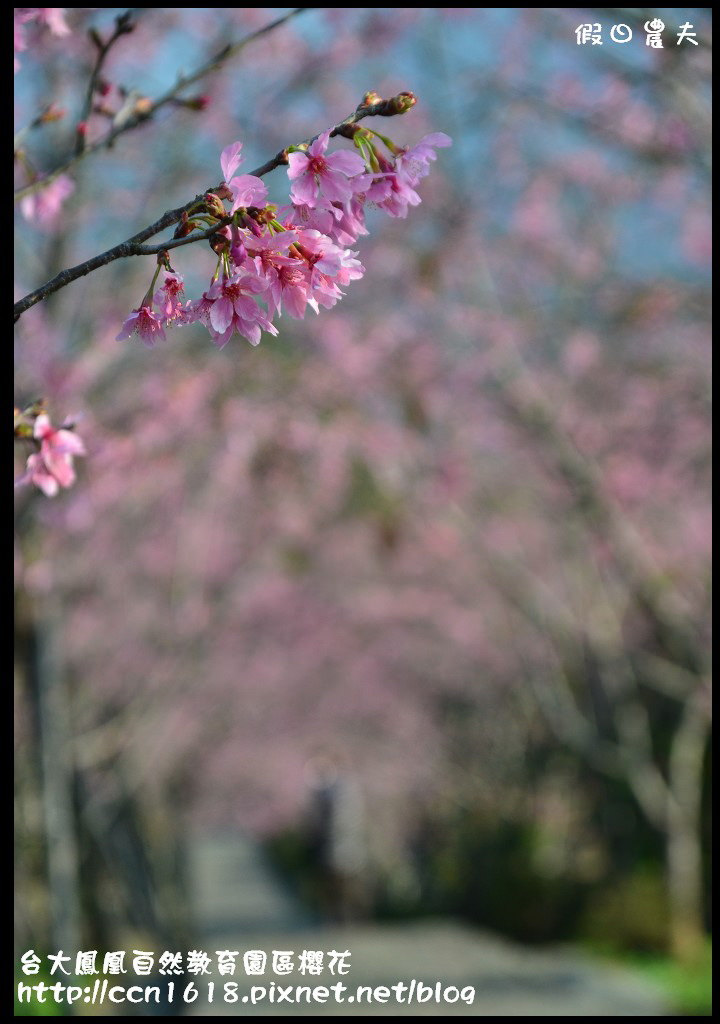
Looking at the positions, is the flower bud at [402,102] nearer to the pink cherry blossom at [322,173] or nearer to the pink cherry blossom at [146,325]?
the pink cherry blossom at [322,173]

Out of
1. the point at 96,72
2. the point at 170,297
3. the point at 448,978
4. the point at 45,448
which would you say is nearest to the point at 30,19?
the point at 96,72

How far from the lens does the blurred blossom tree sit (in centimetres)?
688

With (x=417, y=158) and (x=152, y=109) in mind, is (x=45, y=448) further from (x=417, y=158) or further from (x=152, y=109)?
(x=152, y=109)

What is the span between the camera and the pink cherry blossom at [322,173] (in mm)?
1725

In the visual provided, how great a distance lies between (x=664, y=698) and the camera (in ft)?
57.3

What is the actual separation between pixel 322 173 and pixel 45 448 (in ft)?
3.20

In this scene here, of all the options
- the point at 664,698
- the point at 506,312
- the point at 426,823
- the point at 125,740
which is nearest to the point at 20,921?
the point at 125,740

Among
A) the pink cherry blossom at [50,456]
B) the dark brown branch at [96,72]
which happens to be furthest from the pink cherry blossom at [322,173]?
the dark brown branch at [96,72]

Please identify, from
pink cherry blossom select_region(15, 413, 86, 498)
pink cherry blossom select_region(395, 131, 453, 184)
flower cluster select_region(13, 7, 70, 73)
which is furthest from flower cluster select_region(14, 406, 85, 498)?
flower cluster select_region(13, 7, 70, 73)

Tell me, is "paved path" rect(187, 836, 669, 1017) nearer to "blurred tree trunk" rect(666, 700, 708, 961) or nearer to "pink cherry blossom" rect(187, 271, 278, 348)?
"blurred tree trunk" rect(666, 700, 708, 961)

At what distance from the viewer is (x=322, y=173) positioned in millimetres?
1756

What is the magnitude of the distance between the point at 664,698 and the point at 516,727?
3.12 metres

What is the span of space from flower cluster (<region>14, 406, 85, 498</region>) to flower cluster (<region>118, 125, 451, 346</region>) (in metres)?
0.57

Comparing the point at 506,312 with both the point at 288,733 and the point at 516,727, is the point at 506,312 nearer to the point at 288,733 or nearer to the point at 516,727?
the point at 516,727
